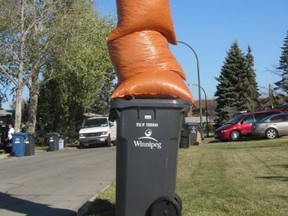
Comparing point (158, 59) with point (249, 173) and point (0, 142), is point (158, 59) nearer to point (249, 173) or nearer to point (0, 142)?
point (249, 173)

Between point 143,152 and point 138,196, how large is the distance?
521mm

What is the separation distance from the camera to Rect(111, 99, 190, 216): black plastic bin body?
19.9 ft

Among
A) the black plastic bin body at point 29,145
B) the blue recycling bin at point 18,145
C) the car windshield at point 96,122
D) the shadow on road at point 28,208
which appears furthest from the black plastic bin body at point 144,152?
the car windshield at point 96,122

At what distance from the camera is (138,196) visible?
19.9 ft

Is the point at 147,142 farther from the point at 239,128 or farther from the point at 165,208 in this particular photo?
the point at 239,128

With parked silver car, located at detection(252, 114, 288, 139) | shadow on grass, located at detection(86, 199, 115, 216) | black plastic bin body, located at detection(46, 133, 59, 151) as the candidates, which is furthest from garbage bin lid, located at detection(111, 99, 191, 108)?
black plastic bin body, located at detection(46, 133, 59, 151)

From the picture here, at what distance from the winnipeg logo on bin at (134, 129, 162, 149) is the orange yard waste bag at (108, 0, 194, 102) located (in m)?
0.64

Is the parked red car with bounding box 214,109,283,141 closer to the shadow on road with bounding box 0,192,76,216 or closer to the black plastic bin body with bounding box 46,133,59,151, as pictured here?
the black plastic bin body with bounding box 46,133,59,151

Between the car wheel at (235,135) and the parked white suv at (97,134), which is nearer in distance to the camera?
the car wheel at (235,135)

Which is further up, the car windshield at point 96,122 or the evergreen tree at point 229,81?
the evergreen tree at point 229,81

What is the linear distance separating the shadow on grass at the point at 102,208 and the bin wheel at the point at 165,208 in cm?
157

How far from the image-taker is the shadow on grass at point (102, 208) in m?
7.54

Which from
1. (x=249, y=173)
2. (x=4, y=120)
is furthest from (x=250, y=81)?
(x=249, y=173)

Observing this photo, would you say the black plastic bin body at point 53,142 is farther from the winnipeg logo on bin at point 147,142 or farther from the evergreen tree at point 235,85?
the evergreen tree at point 235,85
